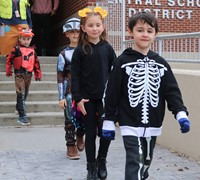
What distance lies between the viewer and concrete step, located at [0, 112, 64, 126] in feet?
27.8

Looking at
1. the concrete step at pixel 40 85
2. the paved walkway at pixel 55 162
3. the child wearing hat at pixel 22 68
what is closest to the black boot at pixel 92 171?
the paved walkway at pixel 55 162

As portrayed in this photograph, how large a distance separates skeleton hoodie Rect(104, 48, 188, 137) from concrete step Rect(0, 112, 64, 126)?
15.2ft

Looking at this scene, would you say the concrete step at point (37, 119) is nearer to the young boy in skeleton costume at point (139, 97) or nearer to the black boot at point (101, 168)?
the black boot at point (101, 168)

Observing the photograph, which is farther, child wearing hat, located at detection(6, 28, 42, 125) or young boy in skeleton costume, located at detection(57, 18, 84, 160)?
child wearing hat, located at detection(6, 28, 42, 125)

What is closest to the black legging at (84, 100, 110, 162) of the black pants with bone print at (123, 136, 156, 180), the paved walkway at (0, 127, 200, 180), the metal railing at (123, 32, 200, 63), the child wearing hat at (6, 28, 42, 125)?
the paved walkway at (0, 127, 200, 180)

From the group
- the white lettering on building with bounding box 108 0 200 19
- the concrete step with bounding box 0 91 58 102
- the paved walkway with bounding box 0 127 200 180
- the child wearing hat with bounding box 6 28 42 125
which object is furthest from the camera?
the white lettering on building with bounding box 108 0 200 19

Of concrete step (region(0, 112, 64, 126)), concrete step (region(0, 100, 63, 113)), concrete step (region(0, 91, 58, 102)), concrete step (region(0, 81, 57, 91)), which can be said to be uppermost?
concrete step (region(0, 81, 57, 91))

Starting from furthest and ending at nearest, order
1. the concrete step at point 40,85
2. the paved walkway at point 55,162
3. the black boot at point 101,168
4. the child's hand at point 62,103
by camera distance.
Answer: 1. the concrete step at point 40,85
2. the child's hand at point 62,103
3. the paved walkway at point 55,162
4. the black boot at point 101,168

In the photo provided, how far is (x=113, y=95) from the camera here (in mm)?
4062

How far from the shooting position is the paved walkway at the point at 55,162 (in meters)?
5.36

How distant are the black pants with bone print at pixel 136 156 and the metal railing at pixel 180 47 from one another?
2767mm

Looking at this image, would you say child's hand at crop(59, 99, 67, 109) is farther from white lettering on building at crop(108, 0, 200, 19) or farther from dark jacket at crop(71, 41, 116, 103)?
white lettering on building at crop(108, 0, 200, 19)

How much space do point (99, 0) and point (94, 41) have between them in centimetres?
562

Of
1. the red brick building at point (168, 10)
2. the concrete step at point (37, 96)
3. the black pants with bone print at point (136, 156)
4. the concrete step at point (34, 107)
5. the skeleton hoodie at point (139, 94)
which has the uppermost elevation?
the red brick building at point (168, 10)
